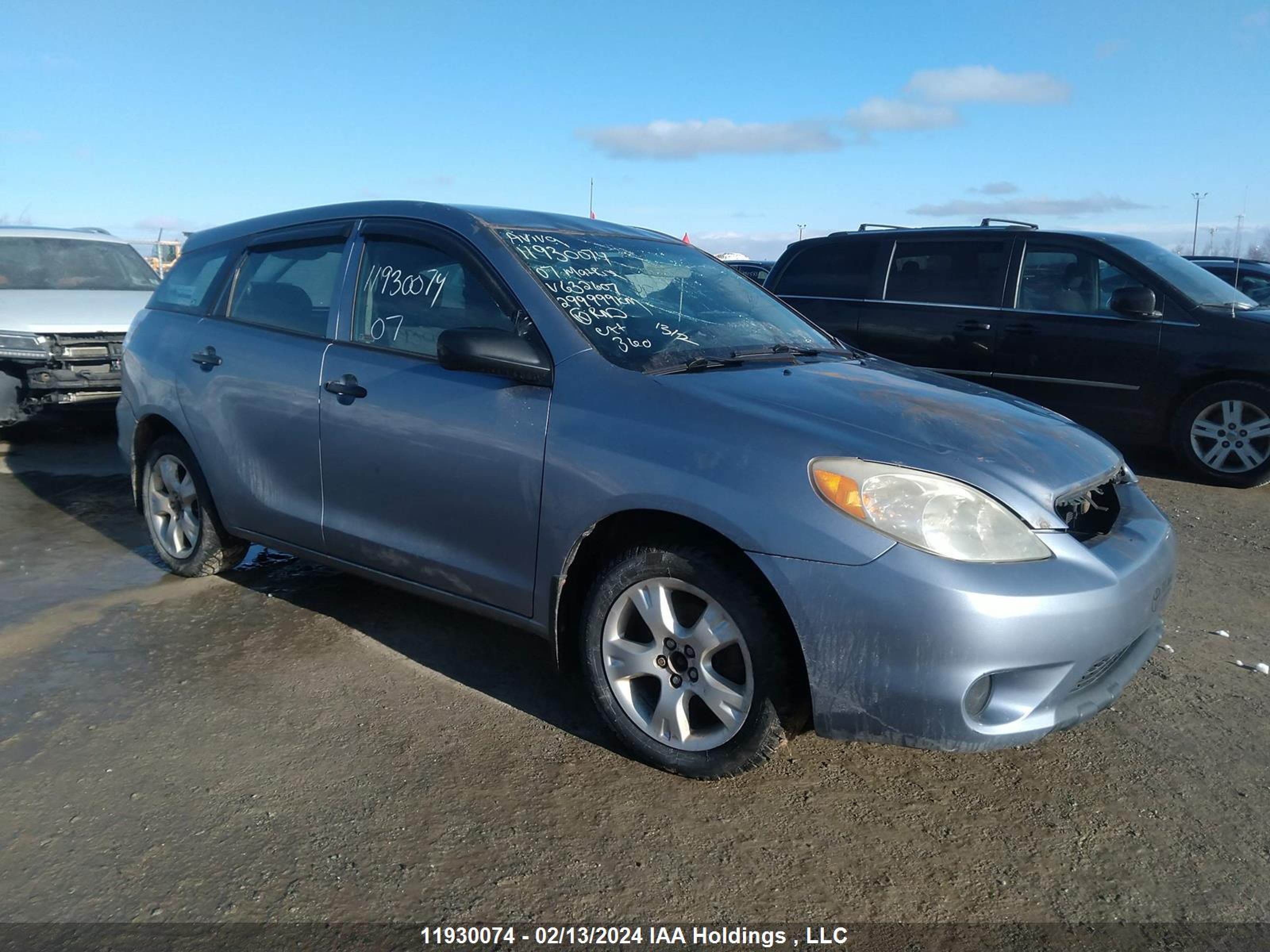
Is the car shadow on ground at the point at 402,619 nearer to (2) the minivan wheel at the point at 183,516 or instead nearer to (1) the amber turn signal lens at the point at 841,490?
(2) the minivan wheel at the point at 183,516

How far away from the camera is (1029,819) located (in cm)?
282

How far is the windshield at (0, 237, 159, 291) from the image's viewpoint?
28.1ft

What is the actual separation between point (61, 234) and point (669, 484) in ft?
28.6

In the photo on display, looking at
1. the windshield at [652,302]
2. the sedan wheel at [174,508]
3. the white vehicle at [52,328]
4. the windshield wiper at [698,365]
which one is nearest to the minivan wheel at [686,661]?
the windshield wiper at [698,365]

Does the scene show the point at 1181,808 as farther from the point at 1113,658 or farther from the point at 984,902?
the point at 984,902

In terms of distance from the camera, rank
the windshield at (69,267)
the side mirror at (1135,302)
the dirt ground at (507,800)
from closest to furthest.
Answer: the dirt ground at (507,800) → the side mirror at (1135,302) → the windshield at (69,267)

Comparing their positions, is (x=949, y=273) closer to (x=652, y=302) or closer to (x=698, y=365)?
(x=652, y=302)

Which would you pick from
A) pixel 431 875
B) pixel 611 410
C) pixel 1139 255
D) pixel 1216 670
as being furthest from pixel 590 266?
pixel 1139 255

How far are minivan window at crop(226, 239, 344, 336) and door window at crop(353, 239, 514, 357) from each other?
0.65ft

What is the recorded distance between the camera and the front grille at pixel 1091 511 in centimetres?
283

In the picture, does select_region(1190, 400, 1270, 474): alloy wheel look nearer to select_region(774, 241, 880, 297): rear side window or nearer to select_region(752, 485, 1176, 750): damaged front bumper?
select_region(774, 241, 880, 297): rear side window

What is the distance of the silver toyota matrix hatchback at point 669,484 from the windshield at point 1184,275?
A: 418 centimetres

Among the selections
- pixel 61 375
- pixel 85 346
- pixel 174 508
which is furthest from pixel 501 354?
pixel 85 346

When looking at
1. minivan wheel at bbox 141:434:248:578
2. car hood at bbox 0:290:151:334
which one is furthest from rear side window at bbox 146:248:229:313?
car hood at bbox 0:290:151:334
